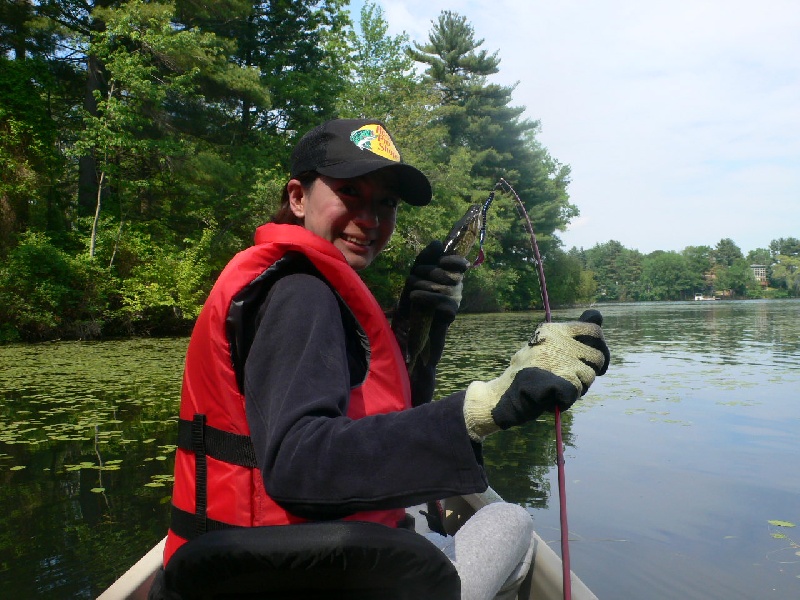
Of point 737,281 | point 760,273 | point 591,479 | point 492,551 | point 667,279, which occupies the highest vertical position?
point 760,273

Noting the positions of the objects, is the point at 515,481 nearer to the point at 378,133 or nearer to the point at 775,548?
the point at 775,548

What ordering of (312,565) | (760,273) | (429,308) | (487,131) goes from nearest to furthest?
(312,565) < (429,308) < (487,131) < (760,273)

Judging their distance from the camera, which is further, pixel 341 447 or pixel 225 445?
pixel 225 445

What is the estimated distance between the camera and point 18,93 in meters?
18.0

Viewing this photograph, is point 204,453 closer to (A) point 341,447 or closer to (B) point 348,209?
(A) point 341,447

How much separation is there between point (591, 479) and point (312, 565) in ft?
15.7

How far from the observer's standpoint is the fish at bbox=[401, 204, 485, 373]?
81.8 inches

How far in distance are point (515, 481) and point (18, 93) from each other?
18.1m

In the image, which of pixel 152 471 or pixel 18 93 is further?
pixel 18 93

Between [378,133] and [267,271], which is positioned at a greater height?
[378,133]

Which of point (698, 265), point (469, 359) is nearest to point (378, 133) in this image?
point (469, 359)

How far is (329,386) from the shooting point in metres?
1.17

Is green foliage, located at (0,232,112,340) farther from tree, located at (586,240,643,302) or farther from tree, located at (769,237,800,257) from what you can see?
tree, located at (769,237,800,257)

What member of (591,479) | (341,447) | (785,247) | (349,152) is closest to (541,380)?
(341,447)
